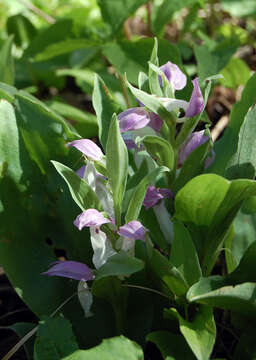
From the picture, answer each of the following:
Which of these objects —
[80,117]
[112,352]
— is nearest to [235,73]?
[80,117]

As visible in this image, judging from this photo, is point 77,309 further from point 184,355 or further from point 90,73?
point 90,73

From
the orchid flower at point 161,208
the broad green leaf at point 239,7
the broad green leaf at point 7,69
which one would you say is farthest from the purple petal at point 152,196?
the broad green leaf at point 239,7

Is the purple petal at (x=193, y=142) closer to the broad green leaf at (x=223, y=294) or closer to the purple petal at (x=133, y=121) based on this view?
the purple petal at (x=133, y=121)

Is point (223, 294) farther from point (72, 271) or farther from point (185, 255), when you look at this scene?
point (72, 271)

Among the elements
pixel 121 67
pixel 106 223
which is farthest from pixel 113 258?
pixel 121 67

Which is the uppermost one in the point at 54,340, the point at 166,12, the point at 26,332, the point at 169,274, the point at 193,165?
the point at 166,12

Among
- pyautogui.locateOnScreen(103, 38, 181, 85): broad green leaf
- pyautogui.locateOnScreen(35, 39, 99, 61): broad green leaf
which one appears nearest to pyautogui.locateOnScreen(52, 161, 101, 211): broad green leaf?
pyautogui.locateOnScreen(103, 38, 181, 85): broad green leaf

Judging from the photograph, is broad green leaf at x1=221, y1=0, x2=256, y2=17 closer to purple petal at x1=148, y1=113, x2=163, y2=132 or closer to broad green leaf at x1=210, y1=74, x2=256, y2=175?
broad green leaf at x1=210, y1=74, x2=256, y2=175
